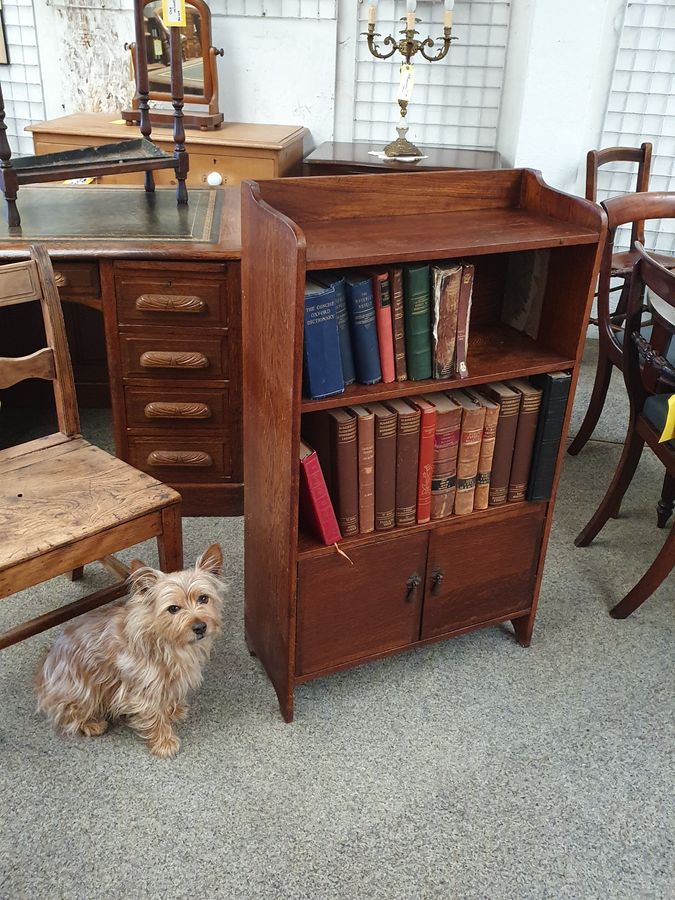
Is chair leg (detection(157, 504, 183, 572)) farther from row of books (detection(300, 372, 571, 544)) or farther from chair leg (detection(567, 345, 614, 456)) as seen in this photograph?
chair leg (detection(567, 345, 614, 456))

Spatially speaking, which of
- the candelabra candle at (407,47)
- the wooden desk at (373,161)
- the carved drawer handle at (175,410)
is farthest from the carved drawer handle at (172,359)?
the candelabra candle at (407,47)

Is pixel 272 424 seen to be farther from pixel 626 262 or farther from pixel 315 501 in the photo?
pixel 626 262

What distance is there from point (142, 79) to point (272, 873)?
7.77 feet

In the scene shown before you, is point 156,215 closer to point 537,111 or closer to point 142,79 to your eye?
point 142,79

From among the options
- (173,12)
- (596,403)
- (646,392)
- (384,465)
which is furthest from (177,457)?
(596,403)

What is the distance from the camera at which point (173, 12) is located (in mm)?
2318

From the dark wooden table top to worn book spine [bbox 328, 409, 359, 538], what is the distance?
2.77 feet

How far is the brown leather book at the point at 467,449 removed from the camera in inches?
69.2

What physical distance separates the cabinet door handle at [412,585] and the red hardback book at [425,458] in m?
0.14

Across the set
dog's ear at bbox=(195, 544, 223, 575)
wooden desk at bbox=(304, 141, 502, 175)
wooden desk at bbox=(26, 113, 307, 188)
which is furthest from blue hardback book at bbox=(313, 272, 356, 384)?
wooden desk at bbox=(26, 113, 307, 188)

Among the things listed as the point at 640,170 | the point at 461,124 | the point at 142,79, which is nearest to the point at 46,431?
the point at 142,79

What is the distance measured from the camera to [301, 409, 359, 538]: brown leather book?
1.63 meters

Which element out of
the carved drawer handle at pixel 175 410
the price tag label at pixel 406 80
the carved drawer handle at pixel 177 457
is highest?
the price tag label at pixel 406 80

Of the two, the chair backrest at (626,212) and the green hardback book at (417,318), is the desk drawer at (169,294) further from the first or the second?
the chair backrest at (626,212)
